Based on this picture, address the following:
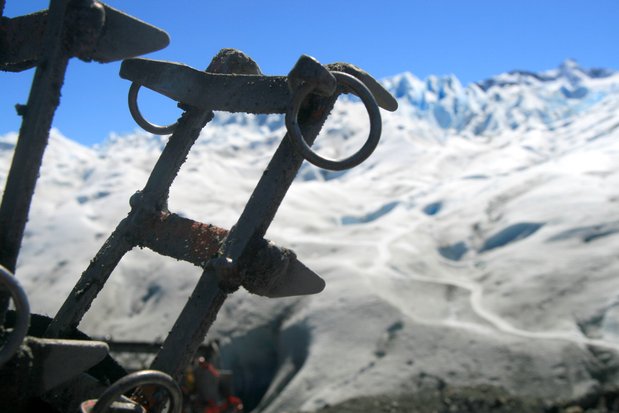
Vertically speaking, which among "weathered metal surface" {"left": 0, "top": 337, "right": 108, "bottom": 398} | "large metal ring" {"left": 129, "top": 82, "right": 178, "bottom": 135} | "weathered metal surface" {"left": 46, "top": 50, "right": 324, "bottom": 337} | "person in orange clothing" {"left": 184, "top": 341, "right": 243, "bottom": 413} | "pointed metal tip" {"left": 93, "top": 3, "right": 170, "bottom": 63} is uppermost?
"pointed metal tip" {"left": 93, "top": 3, "right": 170, "bottom": 63}

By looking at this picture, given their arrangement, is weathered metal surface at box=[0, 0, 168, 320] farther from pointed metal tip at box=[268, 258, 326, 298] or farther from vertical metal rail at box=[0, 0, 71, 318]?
pointed metal tip at box=[268, 258, 326, 298]

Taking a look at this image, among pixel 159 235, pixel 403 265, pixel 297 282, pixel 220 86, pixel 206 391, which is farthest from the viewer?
pixel 403 265

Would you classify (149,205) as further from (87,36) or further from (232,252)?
(87,36)

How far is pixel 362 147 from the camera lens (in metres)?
1.65

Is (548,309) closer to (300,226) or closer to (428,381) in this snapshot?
(428,381)

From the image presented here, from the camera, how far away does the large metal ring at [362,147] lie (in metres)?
1.61

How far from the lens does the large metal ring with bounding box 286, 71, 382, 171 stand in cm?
161

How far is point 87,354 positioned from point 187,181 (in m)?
17.7

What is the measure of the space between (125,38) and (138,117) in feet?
1.48

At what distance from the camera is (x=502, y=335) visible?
894cm

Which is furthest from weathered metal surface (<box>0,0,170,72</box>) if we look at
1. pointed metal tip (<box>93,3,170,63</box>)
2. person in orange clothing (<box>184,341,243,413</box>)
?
person in orange clothing (<box>184,341,243,413</box>)

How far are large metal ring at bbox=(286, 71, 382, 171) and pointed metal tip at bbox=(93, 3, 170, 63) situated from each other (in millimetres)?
509

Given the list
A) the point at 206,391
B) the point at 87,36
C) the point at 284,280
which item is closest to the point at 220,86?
the point at 87,36

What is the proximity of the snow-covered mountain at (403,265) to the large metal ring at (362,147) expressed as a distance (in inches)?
289
